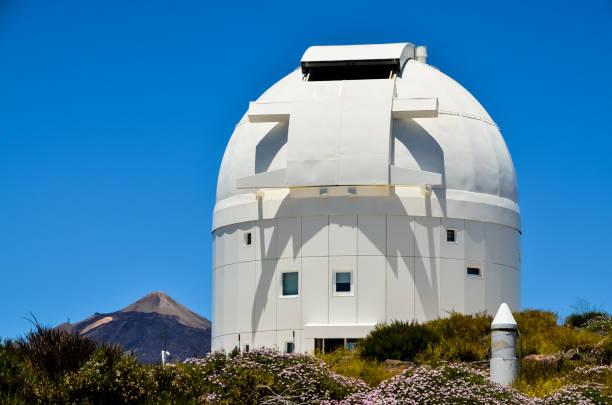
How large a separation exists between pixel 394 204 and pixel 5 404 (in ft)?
46.0

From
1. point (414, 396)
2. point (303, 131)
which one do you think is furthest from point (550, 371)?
point (303, 131)

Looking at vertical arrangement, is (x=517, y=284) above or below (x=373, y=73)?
below

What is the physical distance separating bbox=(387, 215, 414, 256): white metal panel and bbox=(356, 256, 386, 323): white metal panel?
456 millimetres

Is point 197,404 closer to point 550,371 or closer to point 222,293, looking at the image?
point 550,371

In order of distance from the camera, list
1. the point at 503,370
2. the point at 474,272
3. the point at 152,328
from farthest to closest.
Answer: the point at 152,328
the point at 474,272
the point at 503,370

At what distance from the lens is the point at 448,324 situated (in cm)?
2872

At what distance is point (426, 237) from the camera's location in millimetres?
30406

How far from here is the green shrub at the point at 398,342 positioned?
26828 mm

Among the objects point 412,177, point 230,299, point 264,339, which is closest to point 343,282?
point 264,339

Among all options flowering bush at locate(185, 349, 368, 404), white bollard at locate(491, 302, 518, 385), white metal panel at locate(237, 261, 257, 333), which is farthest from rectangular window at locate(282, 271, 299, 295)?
white bollard at locate(491, 302, 518, 385)

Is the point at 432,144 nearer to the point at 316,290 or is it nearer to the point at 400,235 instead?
the point at 400,235

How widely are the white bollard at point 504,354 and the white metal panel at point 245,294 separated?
9225 millimetres

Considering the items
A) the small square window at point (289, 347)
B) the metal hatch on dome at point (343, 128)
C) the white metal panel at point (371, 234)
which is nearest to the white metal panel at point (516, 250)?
the metal hatch on dome at point (343, 128)

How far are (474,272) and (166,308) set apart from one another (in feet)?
398
